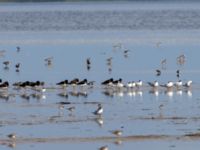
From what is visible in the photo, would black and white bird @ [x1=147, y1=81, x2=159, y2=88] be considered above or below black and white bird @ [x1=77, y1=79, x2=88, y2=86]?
below

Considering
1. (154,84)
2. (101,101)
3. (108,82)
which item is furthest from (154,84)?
(101,101)

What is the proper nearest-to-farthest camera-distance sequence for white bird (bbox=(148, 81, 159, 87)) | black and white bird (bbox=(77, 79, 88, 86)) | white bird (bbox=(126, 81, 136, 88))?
1. white bird (bbox=(126, 81, 136, 88))
2. white bird (bbox=(148, 81, 159, 87))
3. black and white bird (bbox=(77, 79, 88, 86))

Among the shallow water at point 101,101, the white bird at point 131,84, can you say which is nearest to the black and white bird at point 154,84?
the shallow water at point 101,101

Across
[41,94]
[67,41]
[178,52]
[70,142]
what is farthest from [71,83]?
[67,41]

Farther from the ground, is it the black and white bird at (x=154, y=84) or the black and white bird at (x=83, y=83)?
the black and white bird at (x=83, y=83)

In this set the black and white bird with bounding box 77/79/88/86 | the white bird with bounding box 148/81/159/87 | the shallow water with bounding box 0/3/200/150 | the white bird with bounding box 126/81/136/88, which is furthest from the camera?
the black and white bird with bounding box 77/79/88/86

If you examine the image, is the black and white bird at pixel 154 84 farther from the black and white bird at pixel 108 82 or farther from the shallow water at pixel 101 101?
the black and white bird at pixel 108 82

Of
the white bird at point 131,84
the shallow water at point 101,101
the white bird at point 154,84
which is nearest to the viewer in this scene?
the shallow water at point 101,101

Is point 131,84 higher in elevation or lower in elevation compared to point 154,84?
higher

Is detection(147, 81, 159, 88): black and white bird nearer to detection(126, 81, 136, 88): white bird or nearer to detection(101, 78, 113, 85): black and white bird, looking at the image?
detection(126, 81, 136, 88): white bird

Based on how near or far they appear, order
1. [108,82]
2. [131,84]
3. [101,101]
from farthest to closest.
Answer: [108,82] → [131,84] → [101,101]

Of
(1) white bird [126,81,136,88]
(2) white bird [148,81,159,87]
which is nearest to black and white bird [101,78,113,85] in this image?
(1) white bird [126,81,136,88]

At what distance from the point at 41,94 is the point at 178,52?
652 inches

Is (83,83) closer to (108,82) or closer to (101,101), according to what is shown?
(108,82)
